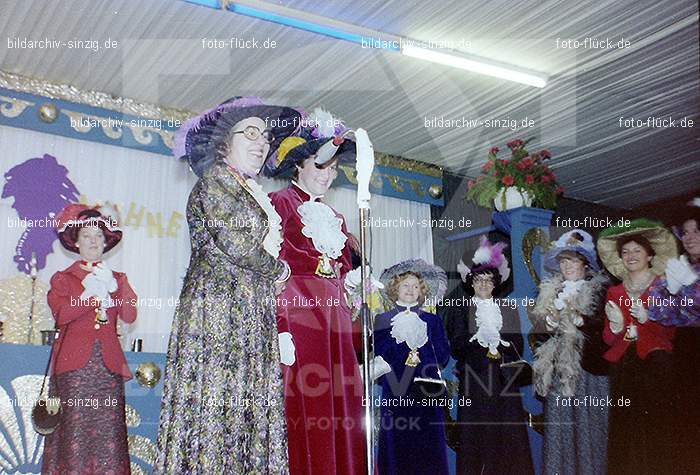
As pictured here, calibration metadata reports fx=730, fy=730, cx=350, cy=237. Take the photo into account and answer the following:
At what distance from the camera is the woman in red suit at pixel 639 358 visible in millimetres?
3867

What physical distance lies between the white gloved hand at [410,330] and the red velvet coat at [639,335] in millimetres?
1033

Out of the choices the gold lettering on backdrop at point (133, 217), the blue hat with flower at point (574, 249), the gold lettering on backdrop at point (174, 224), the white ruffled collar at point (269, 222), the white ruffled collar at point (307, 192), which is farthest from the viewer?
the gold lettering on backdrop at point (174, 224)

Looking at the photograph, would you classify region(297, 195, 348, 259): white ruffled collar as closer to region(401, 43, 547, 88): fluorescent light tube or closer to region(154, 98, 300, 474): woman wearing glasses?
region(154, 98, 300, 474): woman wearing glasses

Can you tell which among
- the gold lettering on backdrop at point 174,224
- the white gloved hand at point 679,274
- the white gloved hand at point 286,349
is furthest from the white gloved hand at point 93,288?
the white gloved hand at point 679,274

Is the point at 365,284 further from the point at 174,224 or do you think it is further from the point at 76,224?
the point at 174,224

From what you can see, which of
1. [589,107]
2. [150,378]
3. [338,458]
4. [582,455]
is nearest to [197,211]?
[338,458]

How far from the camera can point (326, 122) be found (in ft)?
11.9

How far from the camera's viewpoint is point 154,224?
5.21 metres

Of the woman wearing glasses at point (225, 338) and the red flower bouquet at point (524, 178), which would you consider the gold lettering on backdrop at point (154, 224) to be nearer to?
the woman wearing glasses at point (225, 338)

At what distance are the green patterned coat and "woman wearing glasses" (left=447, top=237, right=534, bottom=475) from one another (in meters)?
1.53

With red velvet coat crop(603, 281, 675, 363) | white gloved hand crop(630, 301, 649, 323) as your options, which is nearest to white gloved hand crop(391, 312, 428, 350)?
red velvet coat crop(603, 281, 675, 363)

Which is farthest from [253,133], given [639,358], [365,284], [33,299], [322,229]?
[639,358]

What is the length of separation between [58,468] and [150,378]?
0.72m

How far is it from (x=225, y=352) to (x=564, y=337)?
2.11 m
